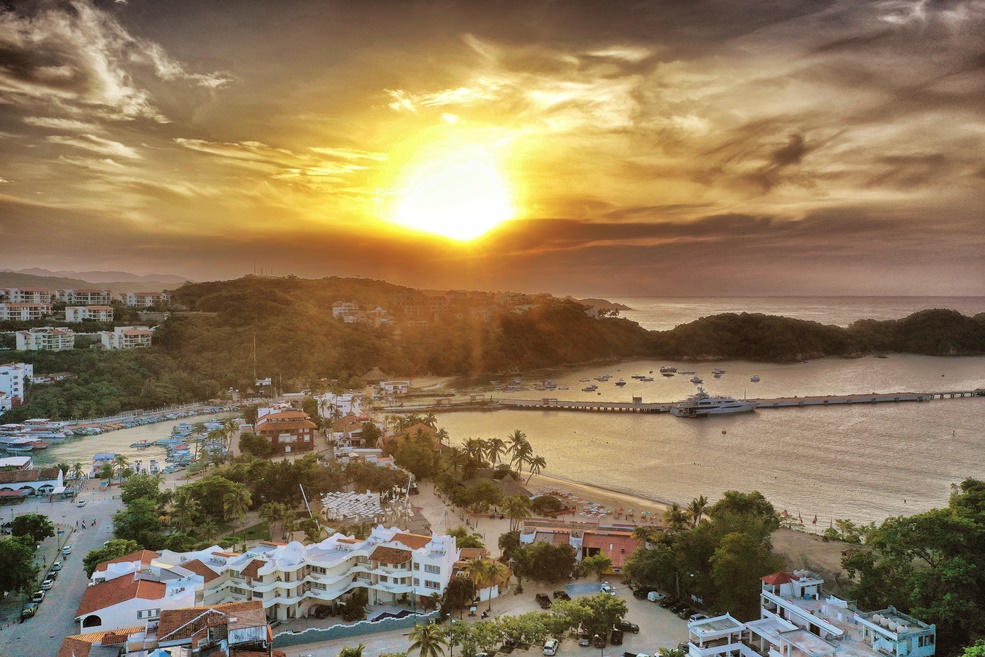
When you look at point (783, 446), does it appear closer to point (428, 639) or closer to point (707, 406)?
point (707, 406)

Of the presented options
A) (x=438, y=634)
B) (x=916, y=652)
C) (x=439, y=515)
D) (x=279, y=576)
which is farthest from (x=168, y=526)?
(x=916, y=652)

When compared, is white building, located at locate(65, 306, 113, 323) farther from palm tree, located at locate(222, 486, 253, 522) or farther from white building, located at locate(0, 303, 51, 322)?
palm tree, located at locate(222, 486, 253, 522)

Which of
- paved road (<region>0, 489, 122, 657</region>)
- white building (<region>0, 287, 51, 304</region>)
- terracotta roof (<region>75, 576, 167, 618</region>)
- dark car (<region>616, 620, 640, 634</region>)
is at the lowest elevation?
dark car (<region>616, 620, 640, 634</region>)

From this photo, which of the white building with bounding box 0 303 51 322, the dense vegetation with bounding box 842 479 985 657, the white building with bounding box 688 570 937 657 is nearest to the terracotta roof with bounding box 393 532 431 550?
the white building with bounding box 688 570 937 657

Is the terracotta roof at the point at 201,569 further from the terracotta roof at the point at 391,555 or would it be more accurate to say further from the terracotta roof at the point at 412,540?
the terracotta roof at the point at 412,540

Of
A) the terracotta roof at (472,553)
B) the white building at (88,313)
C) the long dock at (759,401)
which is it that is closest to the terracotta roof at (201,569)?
the terracotta roof at (472,553)
